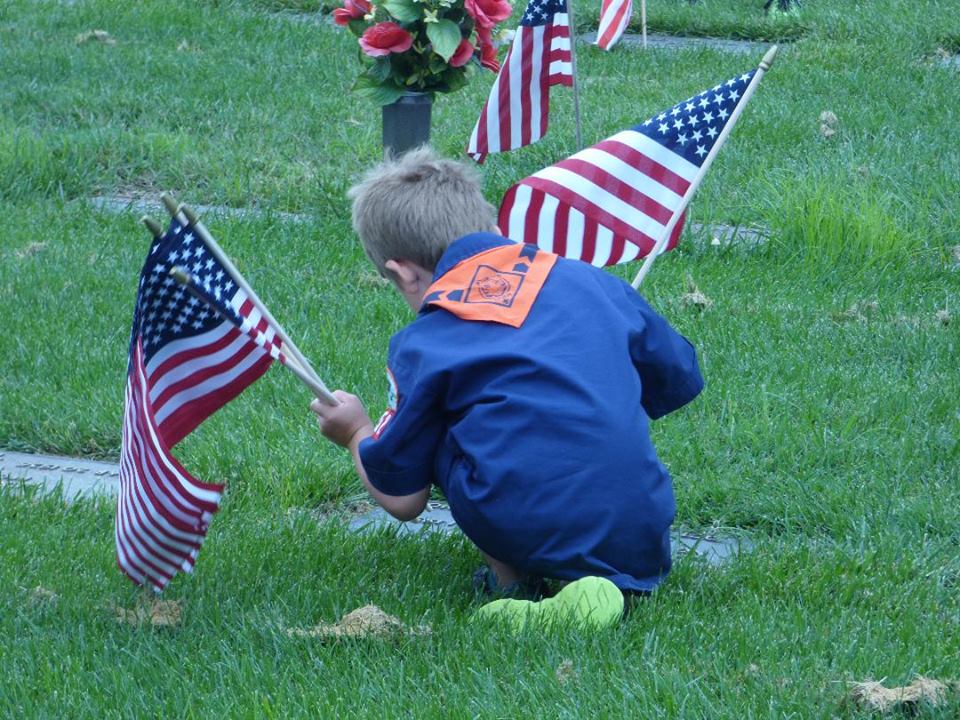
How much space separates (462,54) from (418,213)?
364 centimetres

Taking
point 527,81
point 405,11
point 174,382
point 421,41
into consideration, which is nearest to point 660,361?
point 174,382

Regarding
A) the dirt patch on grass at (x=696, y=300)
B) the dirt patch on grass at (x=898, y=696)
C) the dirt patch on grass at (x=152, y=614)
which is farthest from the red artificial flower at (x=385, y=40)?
the dirt patch on grass at (x=898, y=696)

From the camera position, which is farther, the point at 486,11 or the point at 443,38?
the point at 486,11

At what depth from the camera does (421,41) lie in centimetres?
693

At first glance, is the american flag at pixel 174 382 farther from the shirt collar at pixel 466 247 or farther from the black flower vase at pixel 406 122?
the black flower vase at pixel 406 122

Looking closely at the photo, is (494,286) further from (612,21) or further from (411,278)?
(612,21)

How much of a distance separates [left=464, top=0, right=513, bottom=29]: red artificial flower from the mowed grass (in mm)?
882

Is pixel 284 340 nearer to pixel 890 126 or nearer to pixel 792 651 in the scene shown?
pixel 792 651

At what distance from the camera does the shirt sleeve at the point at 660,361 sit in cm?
349

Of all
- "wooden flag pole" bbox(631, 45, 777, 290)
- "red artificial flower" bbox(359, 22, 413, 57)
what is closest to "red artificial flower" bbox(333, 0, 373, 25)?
"red artificial flower" bbox(359, 22, 413, 57)

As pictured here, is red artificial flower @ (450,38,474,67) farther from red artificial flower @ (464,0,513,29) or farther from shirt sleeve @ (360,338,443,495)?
shirt sleeve @ (360,338,443,495)

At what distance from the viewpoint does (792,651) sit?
3195 mm

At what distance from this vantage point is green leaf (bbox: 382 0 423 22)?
6734 mm

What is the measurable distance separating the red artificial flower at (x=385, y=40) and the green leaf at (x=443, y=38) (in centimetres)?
15
